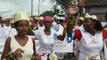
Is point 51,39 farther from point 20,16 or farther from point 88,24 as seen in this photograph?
point 20,16

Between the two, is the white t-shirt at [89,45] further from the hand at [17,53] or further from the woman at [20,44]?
the hand at [17,53]

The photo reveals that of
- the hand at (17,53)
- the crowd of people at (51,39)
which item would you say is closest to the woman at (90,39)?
the crowd of people at (51,39)

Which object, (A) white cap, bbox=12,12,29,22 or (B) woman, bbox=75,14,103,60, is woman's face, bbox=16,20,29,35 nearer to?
(A) white cap, bbox=12,12,29,22

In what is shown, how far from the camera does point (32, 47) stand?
20.7 feet

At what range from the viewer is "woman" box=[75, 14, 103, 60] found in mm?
8117

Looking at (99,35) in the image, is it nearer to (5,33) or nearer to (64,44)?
(64,44)

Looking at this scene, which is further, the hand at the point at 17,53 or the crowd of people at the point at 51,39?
the crowd of people at the point at 51,39

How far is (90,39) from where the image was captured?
815 cm

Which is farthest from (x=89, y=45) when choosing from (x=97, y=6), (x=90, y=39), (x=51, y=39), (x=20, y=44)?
(x=97, y=6)

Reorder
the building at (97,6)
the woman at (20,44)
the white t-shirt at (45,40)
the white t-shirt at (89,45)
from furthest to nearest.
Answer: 1. the building at (97,6)
2. the white t-shirt at (45,40)
3. the white t-shirt at (89,45)
4. the woman at (20,44)

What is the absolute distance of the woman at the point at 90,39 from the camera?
8117 millimetres

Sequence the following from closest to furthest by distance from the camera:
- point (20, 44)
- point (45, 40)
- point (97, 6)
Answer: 1. point (20, 44)
2. point (45, 40)
3. point (97, 6)

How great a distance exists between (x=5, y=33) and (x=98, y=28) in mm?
10296

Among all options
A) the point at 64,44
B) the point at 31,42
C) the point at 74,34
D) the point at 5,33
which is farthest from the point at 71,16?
the point at 5,33
